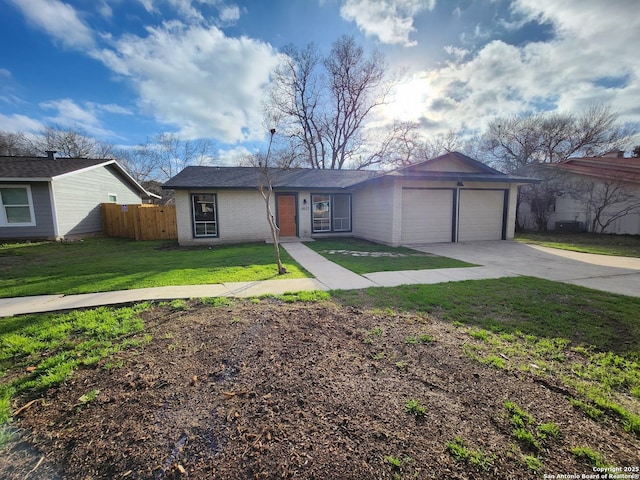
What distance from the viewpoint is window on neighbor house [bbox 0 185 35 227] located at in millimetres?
11344

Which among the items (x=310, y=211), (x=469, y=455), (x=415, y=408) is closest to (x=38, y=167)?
(x=310, y=211)

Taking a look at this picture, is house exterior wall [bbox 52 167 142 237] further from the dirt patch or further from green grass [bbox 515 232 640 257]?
green grass [bbox 515 232 640 257]

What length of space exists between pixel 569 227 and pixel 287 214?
15404 mm

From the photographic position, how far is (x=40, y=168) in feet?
40.2

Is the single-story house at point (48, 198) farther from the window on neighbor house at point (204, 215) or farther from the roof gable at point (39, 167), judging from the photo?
the window on neighbor house at point (204, 215)

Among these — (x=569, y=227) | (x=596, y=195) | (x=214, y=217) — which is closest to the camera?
(x=214, y=217)

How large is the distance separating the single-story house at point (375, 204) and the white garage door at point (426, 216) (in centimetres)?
4

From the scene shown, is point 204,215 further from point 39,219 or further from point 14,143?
point 14,143

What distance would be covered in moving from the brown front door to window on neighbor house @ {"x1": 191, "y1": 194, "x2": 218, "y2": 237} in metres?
2.94

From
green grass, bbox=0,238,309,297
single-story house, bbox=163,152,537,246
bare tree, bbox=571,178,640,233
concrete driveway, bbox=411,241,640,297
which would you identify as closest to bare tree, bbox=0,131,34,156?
green grass, bbox=0,238,309,297

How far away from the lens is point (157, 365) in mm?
2568

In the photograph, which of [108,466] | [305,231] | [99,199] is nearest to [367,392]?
[108,466]

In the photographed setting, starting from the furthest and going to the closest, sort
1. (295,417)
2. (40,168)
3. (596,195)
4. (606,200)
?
(596,195) < (606,200) < (40,168) < (295,417)

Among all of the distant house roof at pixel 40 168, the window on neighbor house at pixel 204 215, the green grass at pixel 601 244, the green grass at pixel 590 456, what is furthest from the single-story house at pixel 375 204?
the green grass at pixel 590 456
